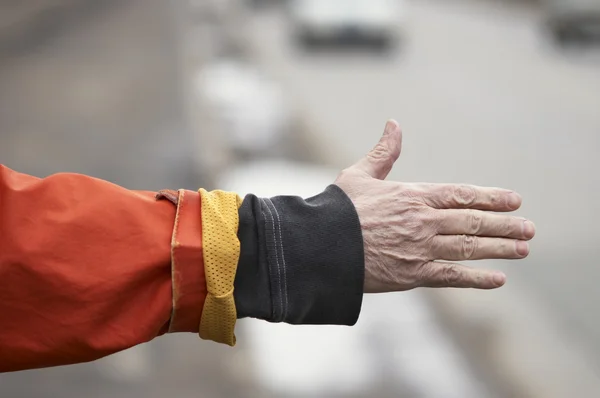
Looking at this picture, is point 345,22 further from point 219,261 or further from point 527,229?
point 219,261

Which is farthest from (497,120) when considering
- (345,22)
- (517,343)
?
(345,22)

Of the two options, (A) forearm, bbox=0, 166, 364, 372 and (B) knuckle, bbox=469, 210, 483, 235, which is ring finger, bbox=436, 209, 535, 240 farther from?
(A) forearm, bbox=0, 166, 364, 372

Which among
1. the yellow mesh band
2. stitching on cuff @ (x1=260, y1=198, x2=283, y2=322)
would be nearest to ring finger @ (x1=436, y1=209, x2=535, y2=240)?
stitching on cuff @ (x1=260, y1=198, x2=283, y2=322)

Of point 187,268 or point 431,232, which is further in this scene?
point 431,232

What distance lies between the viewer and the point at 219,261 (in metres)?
1.89

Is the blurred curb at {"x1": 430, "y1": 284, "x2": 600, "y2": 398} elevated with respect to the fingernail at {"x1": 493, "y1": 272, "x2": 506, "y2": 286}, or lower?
lower

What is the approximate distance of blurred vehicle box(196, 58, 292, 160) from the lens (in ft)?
32.4

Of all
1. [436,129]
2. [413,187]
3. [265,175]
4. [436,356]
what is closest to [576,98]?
[436,129]

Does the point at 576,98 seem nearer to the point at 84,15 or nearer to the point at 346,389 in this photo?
the point at 346,389

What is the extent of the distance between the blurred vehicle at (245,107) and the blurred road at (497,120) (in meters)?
0.54

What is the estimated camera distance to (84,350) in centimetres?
184

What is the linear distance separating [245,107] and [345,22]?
8405mm

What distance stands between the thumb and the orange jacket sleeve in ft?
1.70

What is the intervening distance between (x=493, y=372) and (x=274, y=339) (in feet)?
4.58
